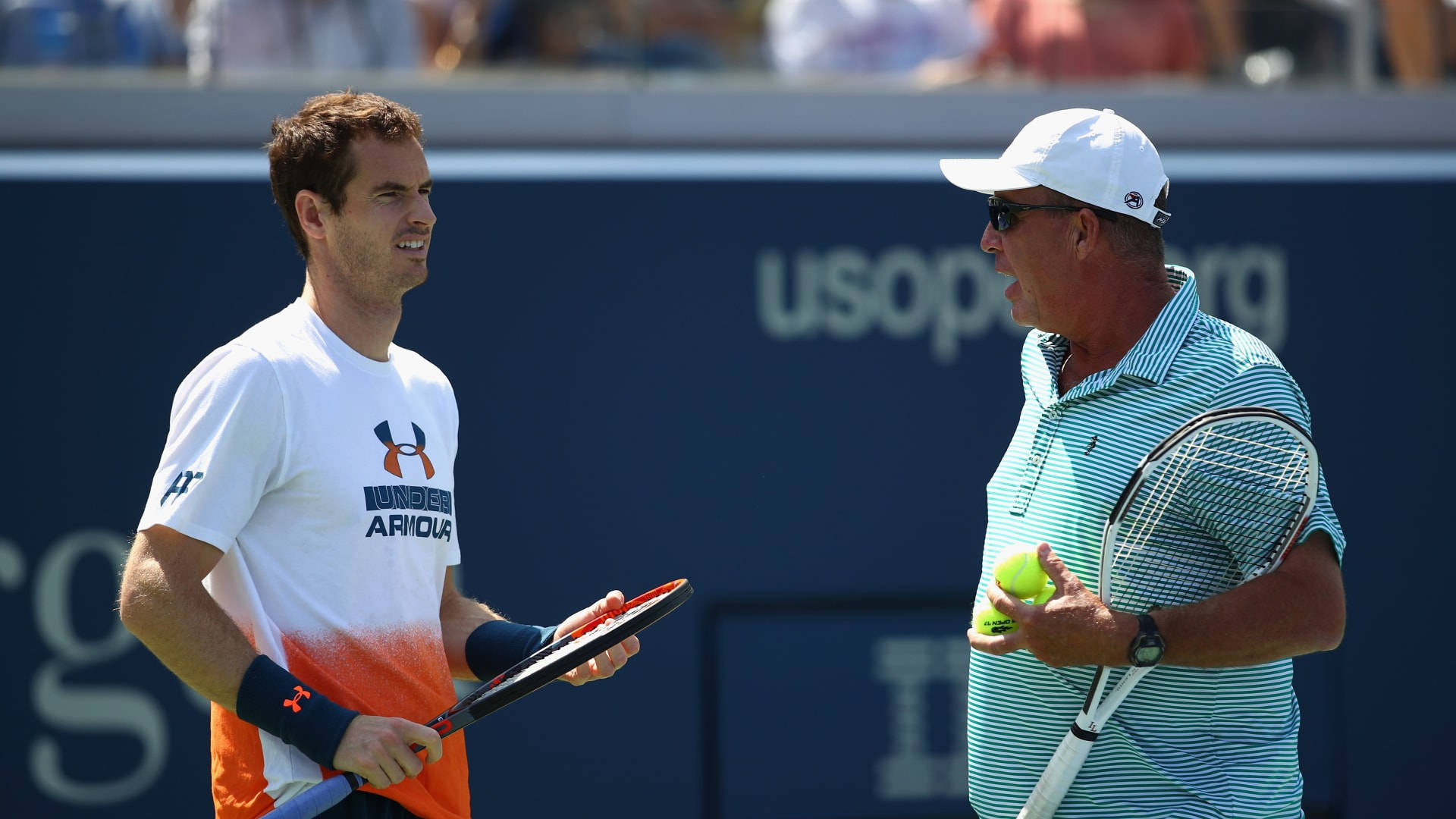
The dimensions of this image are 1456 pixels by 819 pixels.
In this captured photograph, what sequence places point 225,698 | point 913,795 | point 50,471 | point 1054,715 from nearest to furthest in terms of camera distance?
point 225,698
point 1054,715
point 50,471
point 913,795

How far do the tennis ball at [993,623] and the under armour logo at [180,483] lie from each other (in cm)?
138

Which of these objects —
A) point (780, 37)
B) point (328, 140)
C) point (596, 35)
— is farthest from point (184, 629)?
point (780, 37)

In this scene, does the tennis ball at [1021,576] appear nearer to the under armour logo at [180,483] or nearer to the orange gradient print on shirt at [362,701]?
the orange gradient print on shirt at [362,701]

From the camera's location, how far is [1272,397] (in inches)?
101

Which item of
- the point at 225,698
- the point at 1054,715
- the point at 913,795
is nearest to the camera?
the point at 225,698

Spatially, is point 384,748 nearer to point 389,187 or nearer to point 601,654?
point 601,654

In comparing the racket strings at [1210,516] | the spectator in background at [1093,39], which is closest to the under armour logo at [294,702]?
the racket strings at [1210,516]

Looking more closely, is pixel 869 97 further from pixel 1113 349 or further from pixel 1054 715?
pixel 1054 715

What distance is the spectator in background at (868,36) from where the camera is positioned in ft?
19.6

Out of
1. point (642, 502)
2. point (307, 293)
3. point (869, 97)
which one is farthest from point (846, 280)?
point (307, 293)

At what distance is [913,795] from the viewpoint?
549 centimetres

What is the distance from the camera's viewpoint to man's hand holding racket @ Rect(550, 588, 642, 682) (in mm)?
2855

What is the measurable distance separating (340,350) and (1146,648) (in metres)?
1.52

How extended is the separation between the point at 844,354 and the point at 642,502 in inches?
36.5
